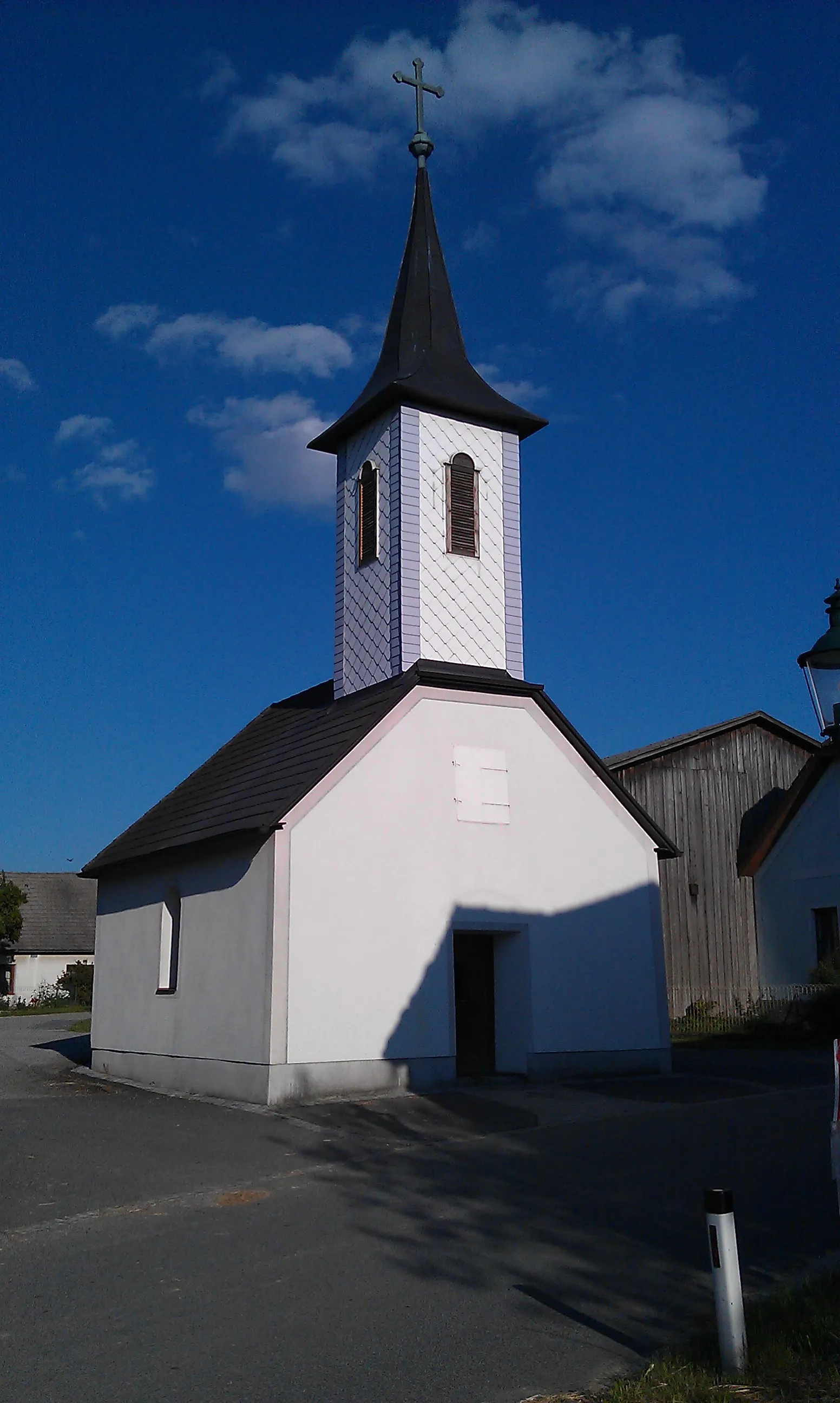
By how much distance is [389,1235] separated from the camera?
8.14 metres

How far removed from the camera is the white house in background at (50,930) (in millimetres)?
56875

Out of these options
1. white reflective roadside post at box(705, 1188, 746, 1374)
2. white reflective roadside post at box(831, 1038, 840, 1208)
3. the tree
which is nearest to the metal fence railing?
white reflective roadside post at box(831, 1038, 840, 1208)

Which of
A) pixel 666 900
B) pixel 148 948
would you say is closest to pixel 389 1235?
pixel 148 948

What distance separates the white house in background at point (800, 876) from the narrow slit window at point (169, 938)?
1375 centimetres

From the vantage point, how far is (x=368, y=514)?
1920 centimetres

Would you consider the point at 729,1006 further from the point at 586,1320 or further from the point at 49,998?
the point at 49,998

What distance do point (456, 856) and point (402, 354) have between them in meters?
8.61

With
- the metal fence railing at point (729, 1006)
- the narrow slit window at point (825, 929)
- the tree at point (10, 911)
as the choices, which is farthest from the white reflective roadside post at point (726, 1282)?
the tree at point (10, 911)

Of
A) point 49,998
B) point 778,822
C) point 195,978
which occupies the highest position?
point 778,822

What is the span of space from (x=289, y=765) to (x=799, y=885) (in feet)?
46.7

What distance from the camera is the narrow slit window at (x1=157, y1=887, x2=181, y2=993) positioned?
19.0 meters

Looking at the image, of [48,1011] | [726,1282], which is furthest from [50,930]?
[726,1282]

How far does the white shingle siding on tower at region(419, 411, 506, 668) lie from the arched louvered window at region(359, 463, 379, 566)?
94 centimetres

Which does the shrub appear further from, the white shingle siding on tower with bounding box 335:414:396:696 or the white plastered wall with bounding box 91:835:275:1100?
the white shingle siding on tower with bounding box 335:414:396:696
